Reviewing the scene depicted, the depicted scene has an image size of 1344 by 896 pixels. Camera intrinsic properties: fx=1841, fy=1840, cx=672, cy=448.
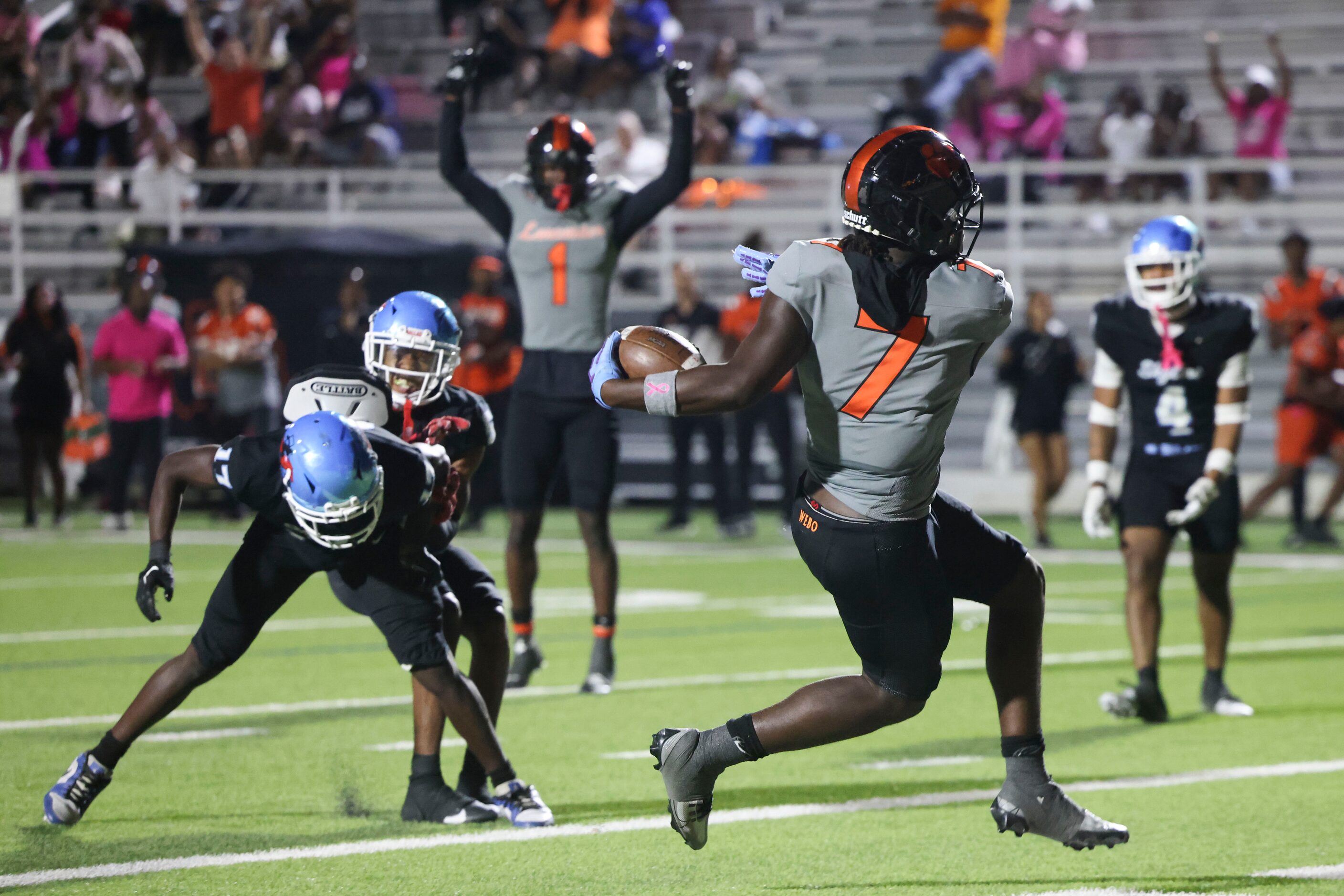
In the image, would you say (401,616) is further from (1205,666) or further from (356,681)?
(1205,666)

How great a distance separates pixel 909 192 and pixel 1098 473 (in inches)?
129

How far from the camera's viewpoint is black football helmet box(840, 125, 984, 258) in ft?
14.1

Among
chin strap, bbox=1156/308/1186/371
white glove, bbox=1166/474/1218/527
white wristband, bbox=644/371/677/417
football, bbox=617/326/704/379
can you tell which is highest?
football, bbox=617/326/704/379

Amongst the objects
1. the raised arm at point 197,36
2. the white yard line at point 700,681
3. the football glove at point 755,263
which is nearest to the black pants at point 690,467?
the white yard line at point 700,681

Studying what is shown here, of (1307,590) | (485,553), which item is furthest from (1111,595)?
(485,553)

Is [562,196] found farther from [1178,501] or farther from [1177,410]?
[1178,501]

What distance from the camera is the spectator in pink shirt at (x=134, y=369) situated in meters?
14.6

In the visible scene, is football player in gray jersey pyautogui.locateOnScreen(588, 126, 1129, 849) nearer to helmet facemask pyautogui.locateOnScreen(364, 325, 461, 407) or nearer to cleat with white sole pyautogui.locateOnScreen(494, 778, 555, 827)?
cleat with white sole pyautogui.locateOnScreen(494, 778, 555, 827)

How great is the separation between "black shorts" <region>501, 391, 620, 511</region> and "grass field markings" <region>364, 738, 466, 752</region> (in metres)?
1.49

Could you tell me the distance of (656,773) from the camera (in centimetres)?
605

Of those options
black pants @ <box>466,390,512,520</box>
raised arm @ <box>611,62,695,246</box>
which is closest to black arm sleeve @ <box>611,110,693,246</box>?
raised arm @ <box>611,62,695,246</box>

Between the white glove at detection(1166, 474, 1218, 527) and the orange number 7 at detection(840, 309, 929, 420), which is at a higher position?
the orange number 7 at detection(840, 309, 929, 420)

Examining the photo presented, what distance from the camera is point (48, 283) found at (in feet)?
50.6

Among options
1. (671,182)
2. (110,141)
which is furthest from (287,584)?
(110,141)
